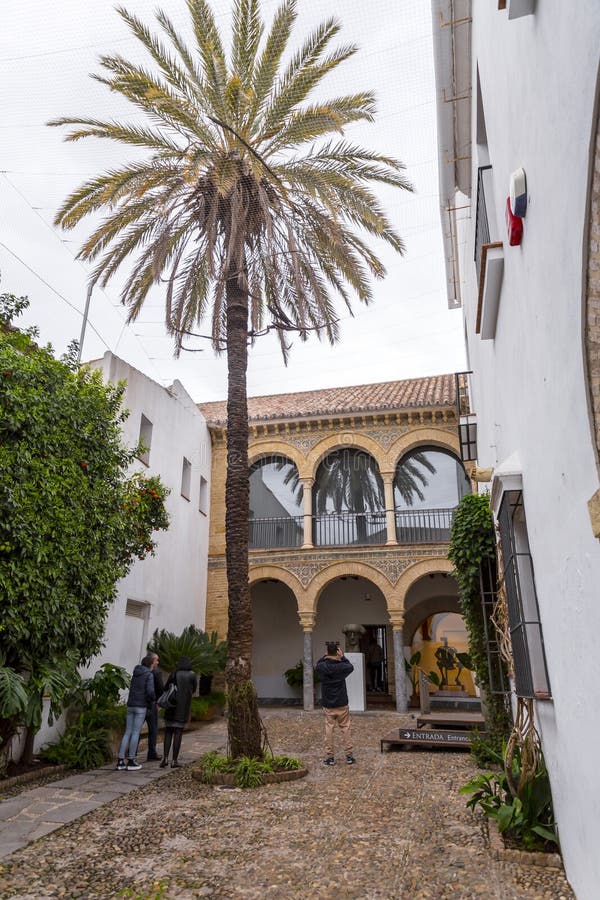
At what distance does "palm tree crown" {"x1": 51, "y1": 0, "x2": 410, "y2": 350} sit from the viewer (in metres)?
8.63

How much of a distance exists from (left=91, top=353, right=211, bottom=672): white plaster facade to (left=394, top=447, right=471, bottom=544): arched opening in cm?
564

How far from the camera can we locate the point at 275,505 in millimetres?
18750

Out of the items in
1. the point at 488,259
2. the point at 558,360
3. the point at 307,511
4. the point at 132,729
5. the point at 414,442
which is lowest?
the point at 132,729

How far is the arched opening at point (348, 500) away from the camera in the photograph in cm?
1759

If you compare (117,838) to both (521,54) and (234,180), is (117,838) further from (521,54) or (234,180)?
(234,180)

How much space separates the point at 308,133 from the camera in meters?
9.12

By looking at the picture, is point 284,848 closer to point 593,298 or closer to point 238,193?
point 593,298

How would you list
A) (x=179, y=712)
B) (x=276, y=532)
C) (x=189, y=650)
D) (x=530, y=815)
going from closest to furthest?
(x=530, y=815) < (x=179, y=712) < (x=189, y=650) < (x=276, y=532)

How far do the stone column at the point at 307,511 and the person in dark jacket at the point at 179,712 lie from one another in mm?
8877

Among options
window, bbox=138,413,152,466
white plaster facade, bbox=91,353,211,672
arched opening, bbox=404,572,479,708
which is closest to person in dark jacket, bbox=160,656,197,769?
white plaster facade, bbox=91,353,211,672

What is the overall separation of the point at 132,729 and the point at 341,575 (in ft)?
30.5

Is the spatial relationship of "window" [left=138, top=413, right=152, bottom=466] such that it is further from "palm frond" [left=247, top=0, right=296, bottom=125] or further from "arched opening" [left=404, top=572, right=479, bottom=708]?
"arched opening" [left=404, top=572, right=479, bottom=708]

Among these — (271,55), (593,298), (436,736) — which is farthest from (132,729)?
(271,55)

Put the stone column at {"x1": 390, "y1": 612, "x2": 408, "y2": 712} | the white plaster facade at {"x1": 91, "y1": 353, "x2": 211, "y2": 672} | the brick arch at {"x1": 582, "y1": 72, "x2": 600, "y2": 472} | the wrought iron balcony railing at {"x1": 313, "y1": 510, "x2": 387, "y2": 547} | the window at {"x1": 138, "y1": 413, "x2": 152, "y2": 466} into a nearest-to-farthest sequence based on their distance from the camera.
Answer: the brick arch at {"x1": 582, "y1": 72, "x2": 600, "y2": 472} → the white plaster facade at {"x1": 91, "y1": 353, "x2": 211, "y2": 672} → the window at {"x1": 138, "y1": 413, "x2": 152, "y2": 466} → the stone column at {"x1": 390, "y1": 612, "x2": 408, "y2": 712} → the wrought iron balcony railing at {"x1": 313, "y1": 510, "x2": 387, "y2": 547}
